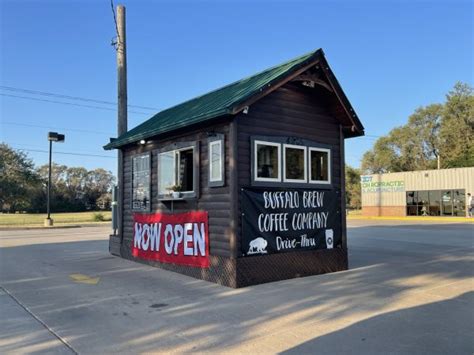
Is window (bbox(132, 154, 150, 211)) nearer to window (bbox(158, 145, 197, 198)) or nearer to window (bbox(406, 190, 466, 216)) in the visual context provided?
window (bbox(158, 145, 197, 198))

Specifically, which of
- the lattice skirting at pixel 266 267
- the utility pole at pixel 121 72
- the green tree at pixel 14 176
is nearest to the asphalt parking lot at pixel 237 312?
the lattice skirting at pixel 266 267

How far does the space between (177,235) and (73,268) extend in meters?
2.92

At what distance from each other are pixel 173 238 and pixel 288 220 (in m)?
2.64

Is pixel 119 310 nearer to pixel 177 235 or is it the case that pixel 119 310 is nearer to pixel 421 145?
pixel 177 235

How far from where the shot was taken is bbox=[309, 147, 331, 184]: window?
9280mm

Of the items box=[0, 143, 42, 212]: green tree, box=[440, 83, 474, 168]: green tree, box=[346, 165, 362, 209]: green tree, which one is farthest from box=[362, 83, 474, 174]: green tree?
box=[0, 143, 42, 212]: green tree

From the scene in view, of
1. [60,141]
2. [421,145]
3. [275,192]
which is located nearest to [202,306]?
[275,192]

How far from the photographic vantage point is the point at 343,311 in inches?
238

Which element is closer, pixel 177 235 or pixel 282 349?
pixel 282 349

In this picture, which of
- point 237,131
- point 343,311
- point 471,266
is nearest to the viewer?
point 343,311

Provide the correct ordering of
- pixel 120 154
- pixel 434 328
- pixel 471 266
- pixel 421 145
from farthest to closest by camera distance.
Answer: pixel 421 145, pixel 120 154, pixel 471 266, pixel 434 328

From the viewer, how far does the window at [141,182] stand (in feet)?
34.9

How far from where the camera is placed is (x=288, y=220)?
8672mm

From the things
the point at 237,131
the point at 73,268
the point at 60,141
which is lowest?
the point at 73,268
